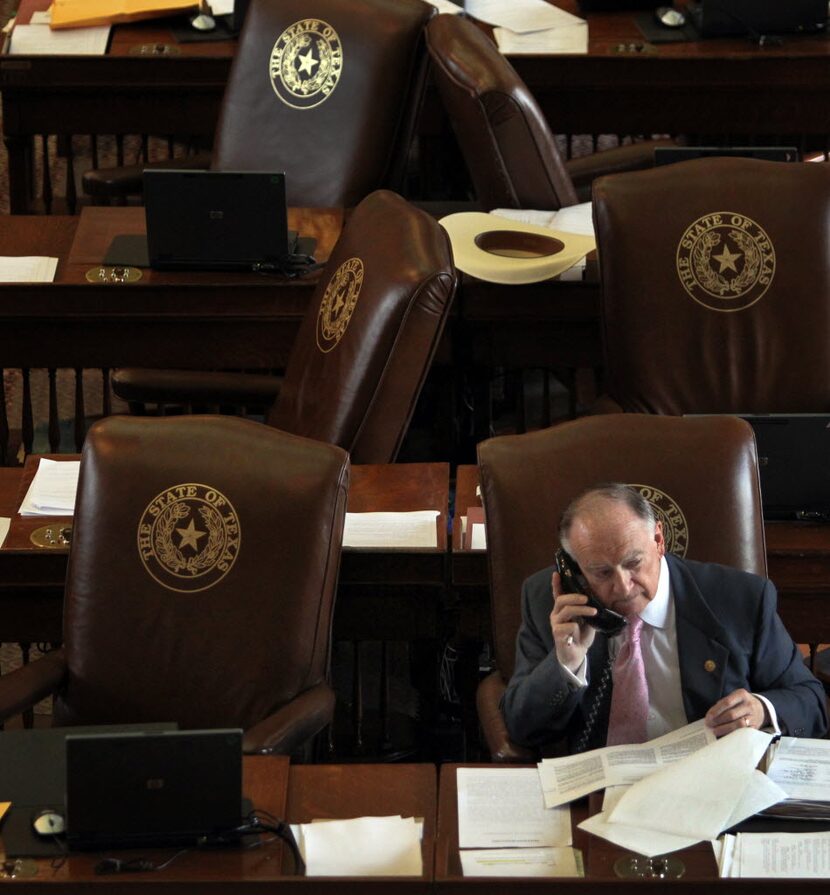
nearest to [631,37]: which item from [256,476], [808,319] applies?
[808,319]

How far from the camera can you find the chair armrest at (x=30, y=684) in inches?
121

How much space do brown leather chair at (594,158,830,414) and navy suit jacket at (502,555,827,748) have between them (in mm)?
1020

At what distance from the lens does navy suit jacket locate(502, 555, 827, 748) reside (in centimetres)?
296

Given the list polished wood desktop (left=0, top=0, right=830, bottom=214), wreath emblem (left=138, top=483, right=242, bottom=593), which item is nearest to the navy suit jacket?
wreath emblem (left=138, top=483, right=242, bottom=593)

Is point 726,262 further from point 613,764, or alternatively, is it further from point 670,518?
point 613,764

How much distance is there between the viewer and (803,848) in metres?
2.54

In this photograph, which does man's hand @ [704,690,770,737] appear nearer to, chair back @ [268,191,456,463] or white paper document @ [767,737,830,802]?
white paper document @ [767,737,830,802]

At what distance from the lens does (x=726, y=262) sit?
3.96m

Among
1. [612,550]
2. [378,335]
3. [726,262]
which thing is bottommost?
[612,550]

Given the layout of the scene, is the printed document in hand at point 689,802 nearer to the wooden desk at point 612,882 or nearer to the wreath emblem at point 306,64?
the wooden desk at point 612,882

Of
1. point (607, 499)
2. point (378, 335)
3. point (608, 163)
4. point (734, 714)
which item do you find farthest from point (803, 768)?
point (608, 163)

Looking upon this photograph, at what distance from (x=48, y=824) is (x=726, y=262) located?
202 cm

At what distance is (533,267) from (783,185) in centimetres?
65

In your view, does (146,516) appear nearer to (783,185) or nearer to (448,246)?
(448,246)
